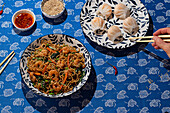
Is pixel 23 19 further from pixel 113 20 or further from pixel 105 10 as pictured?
pixel 113 20

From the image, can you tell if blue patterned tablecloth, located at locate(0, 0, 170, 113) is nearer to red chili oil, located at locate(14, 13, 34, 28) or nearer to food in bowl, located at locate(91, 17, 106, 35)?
→ red chili oil, located at locate(14, 13, 34, 28)

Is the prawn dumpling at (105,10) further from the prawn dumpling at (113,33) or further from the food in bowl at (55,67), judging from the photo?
the food in bowl at (55,67)

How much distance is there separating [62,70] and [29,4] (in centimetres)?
152

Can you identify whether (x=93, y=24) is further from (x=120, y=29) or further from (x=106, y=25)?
(x=120, y=29)

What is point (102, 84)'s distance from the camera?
3.52m

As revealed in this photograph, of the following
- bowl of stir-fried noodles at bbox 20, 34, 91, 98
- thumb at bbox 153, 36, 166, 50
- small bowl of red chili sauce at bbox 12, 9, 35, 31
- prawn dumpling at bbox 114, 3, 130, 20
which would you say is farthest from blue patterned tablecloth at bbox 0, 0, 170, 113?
prawn dumpling at bbox 114, 3, 130, 20

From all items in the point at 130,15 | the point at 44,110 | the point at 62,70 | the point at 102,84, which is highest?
the point at 130,15

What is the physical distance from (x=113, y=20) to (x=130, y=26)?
1.20 ft

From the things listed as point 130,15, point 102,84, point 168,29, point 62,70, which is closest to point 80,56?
point 62,70

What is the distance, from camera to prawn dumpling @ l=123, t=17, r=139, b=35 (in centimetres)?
364

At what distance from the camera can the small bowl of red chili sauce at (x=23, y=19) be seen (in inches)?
146

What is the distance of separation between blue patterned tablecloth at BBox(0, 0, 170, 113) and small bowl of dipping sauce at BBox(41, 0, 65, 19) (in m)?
0.17

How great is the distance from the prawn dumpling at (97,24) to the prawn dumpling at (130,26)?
395 mm

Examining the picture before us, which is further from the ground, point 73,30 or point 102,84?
point 73,30
